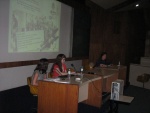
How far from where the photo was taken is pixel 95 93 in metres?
4.15

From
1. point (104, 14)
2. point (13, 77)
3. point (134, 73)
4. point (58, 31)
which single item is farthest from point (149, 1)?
point (13, 77)

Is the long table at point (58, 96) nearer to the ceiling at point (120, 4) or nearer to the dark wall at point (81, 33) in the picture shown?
the dark wall at point (81, 33)

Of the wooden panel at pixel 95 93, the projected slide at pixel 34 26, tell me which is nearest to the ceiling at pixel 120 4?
the projected slide at pixel 34 26

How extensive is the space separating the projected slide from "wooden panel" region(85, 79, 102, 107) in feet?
5.11

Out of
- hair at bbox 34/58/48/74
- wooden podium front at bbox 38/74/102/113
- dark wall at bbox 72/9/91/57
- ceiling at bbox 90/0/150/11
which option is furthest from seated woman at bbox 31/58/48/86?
ceiling at bbox 90/0/150/11

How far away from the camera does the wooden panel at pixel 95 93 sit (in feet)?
13.5

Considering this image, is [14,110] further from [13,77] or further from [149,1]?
→ [149,1]

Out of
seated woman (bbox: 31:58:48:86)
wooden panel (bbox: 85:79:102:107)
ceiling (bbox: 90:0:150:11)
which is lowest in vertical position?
wooden panel (bbox: 85:79:102:107)

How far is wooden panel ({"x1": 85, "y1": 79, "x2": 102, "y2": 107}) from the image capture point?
412 cm

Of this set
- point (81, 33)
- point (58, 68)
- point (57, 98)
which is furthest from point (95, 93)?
point (81, 33)

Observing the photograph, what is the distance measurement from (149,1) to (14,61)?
5.73 m

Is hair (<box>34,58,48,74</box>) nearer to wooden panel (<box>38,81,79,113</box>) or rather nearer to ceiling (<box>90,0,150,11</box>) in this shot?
wooden panel (<box>38,81,79,113</box>)

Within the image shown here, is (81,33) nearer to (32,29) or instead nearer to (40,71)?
(32,29)

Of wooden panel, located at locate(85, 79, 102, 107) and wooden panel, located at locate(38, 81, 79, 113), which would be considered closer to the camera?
wooden panel, located at locate(38, 81, 79, 113)
